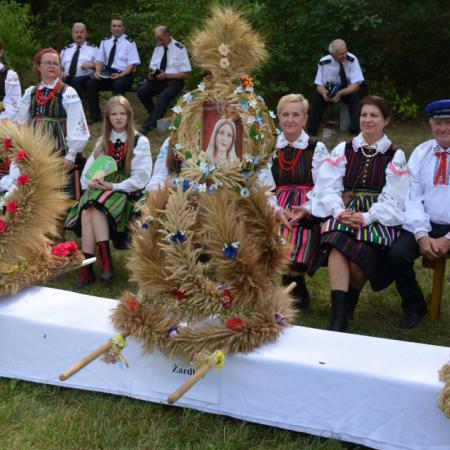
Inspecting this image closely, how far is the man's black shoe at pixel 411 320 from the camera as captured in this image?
4342 mm

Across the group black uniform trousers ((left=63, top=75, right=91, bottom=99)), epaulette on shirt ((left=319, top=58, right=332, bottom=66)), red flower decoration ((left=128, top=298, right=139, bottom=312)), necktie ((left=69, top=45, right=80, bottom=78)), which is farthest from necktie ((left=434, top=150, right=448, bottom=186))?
necktie ((left=69, top=45, right=80, bottom=78))

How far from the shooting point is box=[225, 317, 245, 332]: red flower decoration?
3004 mm

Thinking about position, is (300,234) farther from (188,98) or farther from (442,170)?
(188,98)

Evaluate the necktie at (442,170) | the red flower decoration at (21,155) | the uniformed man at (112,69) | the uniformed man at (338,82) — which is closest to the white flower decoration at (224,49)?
the red flower decoration at (21,155)

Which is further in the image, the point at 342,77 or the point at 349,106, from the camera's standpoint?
the point at 349,106

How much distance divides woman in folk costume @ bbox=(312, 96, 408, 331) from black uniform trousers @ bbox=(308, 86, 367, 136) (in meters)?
4.88

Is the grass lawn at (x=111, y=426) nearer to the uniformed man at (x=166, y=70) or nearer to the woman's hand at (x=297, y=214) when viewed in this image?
the woman's hand at (x=297, y=214)

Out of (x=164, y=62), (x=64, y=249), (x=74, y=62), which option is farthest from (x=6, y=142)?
(x=74, y=62)

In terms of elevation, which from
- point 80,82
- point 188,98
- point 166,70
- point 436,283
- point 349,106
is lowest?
point 436,283

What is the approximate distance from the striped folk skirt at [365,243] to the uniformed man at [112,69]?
648 centimetres

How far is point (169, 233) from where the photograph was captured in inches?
117

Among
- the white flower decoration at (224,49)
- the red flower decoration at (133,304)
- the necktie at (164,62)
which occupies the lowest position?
the red flower decoration at (133,304)

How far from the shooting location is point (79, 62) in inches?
402

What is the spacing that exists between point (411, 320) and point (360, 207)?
0.79 metres
